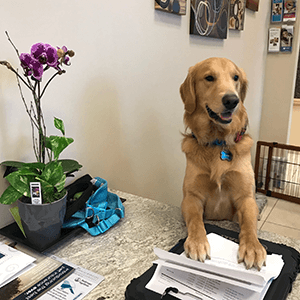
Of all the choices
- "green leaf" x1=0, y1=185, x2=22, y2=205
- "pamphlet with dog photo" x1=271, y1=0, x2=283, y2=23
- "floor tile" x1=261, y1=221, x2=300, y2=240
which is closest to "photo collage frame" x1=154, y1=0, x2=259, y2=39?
"pamphlet with dog photo" x1=271, y1=0, x2=283, y2=23

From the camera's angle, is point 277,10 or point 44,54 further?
point 277,10

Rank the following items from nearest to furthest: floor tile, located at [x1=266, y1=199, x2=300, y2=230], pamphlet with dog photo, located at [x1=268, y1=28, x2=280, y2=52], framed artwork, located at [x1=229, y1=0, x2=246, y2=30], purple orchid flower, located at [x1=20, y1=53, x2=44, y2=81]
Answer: purple orchid flower, located at [x1=20, y1=53, x2=44, y2=81] → framed artwork, located at [x1=229, y1=0, x2=246, y2=30] → floor tile, located at [x1=266, y1=199, x2=300, y2=230] → pamphlet with dog photo, located at [x1=268, y1=28, x2=280, y2=52]

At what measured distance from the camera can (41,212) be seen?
0.95 meters

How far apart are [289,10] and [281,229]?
2130 millimetres

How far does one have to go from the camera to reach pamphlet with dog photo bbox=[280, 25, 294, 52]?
3027mm

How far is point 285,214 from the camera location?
8.87 ft

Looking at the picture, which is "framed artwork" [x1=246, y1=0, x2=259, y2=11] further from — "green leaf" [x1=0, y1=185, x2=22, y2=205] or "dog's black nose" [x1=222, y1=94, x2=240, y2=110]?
"green leaf" [x1=0, y1=185, x2=22, y2=205]

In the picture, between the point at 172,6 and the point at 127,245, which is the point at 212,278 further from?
the point at 172,6

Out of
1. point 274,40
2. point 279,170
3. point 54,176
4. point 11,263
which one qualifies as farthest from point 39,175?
point 274,40

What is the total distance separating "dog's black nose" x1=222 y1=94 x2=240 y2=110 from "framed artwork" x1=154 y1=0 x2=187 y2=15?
803 mm

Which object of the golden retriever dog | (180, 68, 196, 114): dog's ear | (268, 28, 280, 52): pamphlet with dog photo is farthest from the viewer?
(268, 28, 280, 52): pamphlet with dog photo

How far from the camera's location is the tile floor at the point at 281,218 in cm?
243

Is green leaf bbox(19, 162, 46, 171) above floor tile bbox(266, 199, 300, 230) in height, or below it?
above

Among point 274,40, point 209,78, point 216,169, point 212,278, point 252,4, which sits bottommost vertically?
point 212,278
